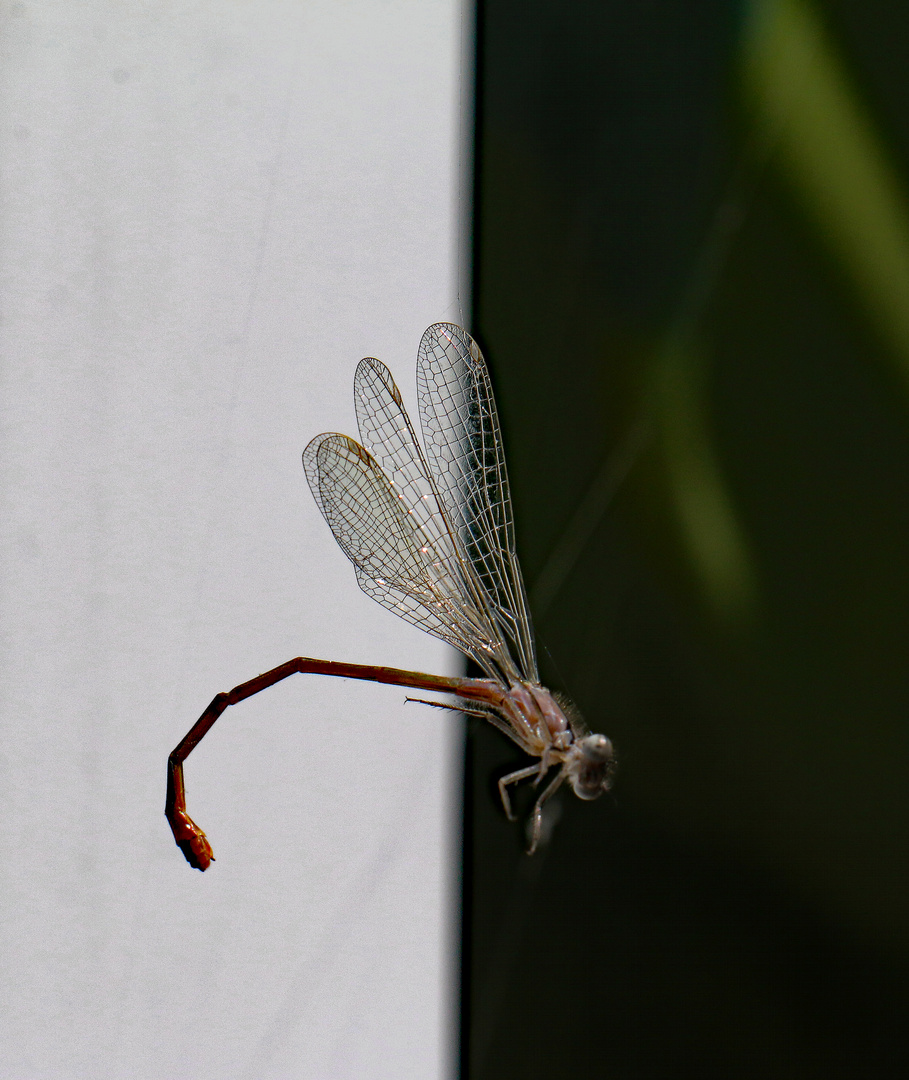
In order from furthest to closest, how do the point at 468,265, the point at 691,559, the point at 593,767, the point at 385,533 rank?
1. the point at 468,265
2. the point at 691,559
3. the point at 385,533
4. the point at 593,767

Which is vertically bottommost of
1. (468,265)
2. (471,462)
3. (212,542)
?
(212,542)

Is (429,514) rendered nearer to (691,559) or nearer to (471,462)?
(471,462)

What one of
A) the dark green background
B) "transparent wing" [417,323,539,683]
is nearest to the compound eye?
"transparent wing" [417,323,539,683]

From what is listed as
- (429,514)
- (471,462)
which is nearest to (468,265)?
(471,462)

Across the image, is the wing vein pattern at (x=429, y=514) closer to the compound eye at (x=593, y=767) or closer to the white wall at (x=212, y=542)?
the compound eye at (x=593, y=767)

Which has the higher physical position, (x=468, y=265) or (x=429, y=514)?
(x=468, y=265)

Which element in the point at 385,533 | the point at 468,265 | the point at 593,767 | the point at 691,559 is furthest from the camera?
the point at 468,265

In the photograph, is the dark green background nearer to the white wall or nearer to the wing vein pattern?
the white wall

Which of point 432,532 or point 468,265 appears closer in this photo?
point 432,532
